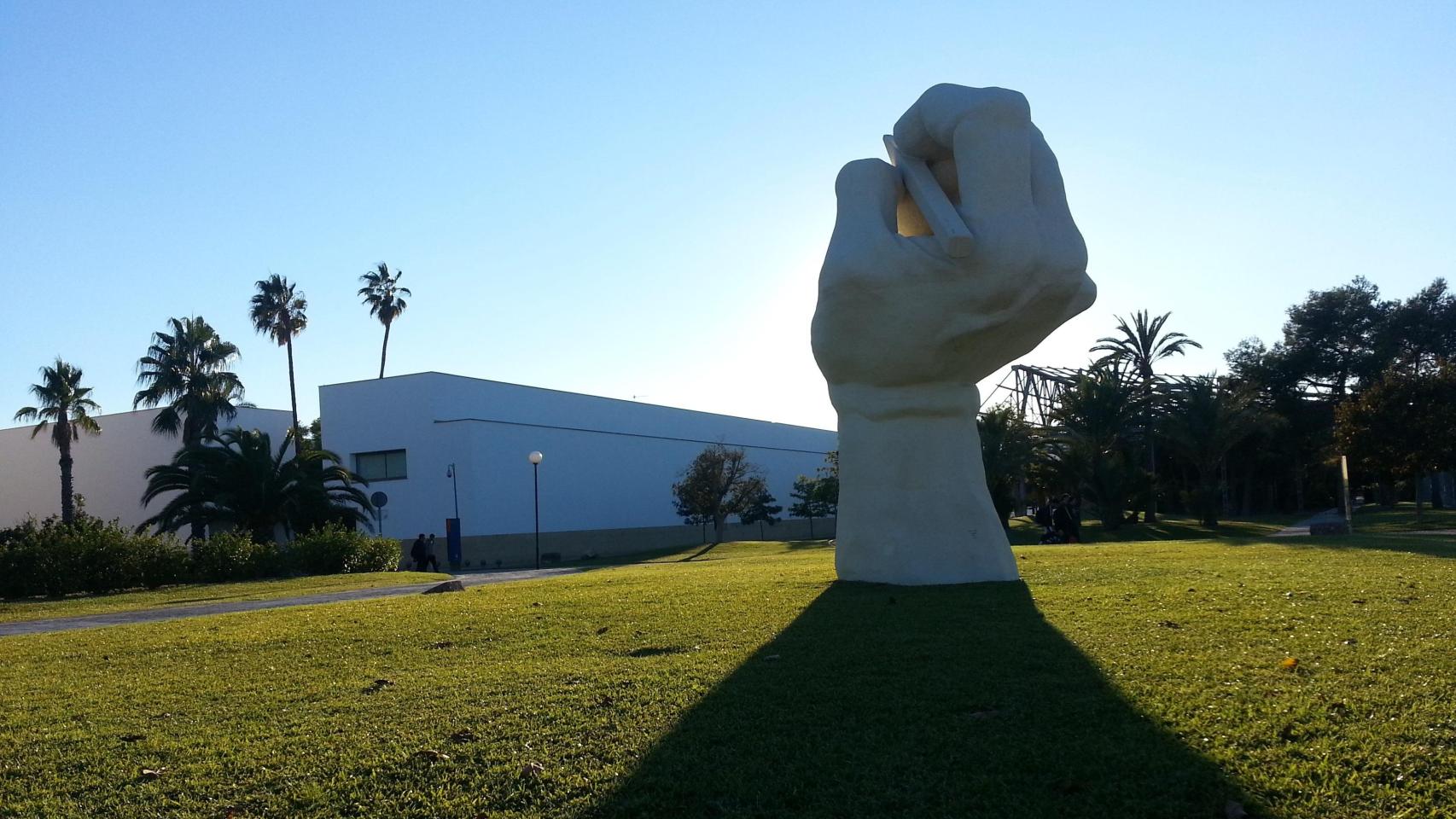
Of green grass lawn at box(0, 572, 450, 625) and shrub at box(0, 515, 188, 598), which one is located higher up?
shrub at box(0, 515, 188, 598)

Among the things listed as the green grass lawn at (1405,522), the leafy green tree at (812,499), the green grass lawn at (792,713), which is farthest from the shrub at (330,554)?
the leafy green tree at (812,499)

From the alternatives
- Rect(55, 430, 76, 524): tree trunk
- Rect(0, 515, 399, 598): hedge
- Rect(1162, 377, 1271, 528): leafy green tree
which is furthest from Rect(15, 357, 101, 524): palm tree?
Rect(1162, 377, 1271, 528): leafy green tree

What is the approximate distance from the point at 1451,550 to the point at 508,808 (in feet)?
48.2

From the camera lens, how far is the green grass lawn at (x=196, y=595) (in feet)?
54.4

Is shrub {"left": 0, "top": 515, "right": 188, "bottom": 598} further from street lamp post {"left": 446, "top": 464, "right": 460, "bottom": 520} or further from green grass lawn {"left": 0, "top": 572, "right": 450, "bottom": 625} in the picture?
street lamp post {"left": 446, "top": 464, "right": 460, "bottom": 520}

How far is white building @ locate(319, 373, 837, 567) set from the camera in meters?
40.1

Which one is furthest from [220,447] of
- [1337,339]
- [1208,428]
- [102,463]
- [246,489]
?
[1337,339]

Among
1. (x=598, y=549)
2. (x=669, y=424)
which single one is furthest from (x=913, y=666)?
(x=669, y=424)

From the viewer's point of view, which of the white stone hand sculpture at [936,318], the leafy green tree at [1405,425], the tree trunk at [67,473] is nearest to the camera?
the white stone hand sculpture at [936,318]

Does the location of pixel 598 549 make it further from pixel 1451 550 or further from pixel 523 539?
pixel 1451 550

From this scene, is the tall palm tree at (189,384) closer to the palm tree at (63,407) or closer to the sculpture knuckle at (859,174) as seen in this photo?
the palm tree at (63,407)

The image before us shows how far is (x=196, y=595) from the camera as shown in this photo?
63.1ft

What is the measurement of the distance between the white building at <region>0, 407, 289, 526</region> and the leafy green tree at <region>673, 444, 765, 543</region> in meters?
17.7

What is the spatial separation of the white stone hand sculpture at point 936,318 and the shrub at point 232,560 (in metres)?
17.1
